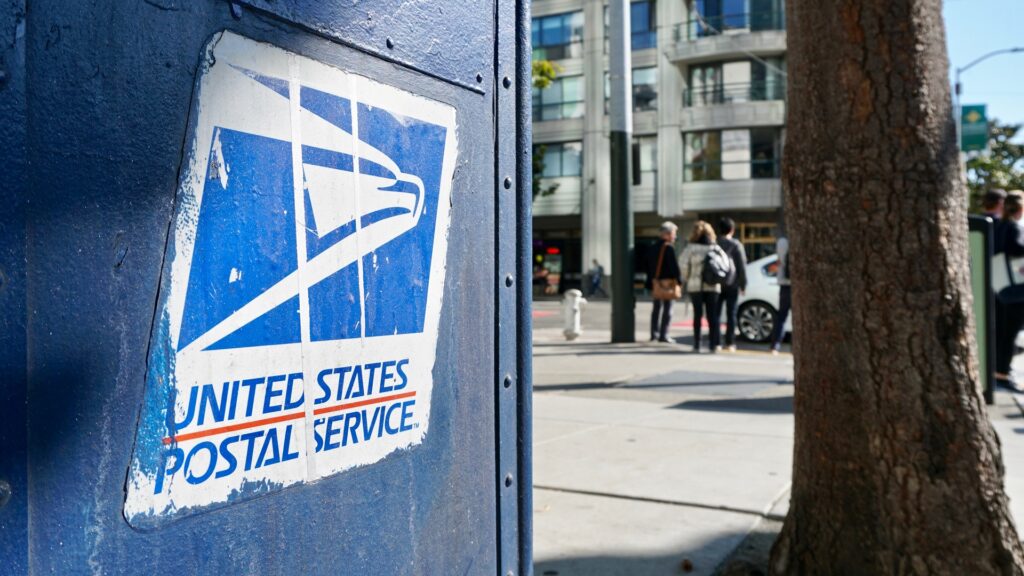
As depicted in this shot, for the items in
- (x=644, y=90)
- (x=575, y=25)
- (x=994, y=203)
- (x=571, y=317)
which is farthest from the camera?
(x=575, y=25)

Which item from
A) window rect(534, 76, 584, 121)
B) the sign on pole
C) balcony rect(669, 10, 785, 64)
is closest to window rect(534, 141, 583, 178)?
window rect(534, 76, 584, 121)

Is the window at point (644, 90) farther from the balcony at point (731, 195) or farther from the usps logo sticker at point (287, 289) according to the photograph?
the usps logo sticker at point (287, 289)

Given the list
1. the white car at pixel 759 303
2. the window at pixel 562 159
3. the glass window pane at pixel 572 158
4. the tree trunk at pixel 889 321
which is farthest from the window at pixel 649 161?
the tree trunk at pixel 889 321

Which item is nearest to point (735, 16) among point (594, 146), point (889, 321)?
point (594, 146)

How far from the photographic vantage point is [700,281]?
35.8 feet

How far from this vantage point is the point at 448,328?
1742 mm

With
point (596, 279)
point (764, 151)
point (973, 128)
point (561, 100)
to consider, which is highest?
point (561, 100)

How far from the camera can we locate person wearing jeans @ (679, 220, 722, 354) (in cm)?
1091

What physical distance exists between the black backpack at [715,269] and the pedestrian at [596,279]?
25.7 meters

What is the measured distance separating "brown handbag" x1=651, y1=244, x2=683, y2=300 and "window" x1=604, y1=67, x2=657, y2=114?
25.9m

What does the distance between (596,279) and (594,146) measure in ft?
17.4

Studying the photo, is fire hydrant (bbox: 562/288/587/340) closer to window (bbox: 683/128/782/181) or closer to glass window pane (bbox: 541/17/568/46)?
window (bbox: 683/128/782/181)

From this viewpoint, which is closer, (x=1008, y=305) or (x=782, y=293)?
(x=1008, y=305)

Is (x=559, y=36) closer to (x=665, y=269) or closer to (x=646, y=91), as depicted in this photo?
(x=646, y=91)
